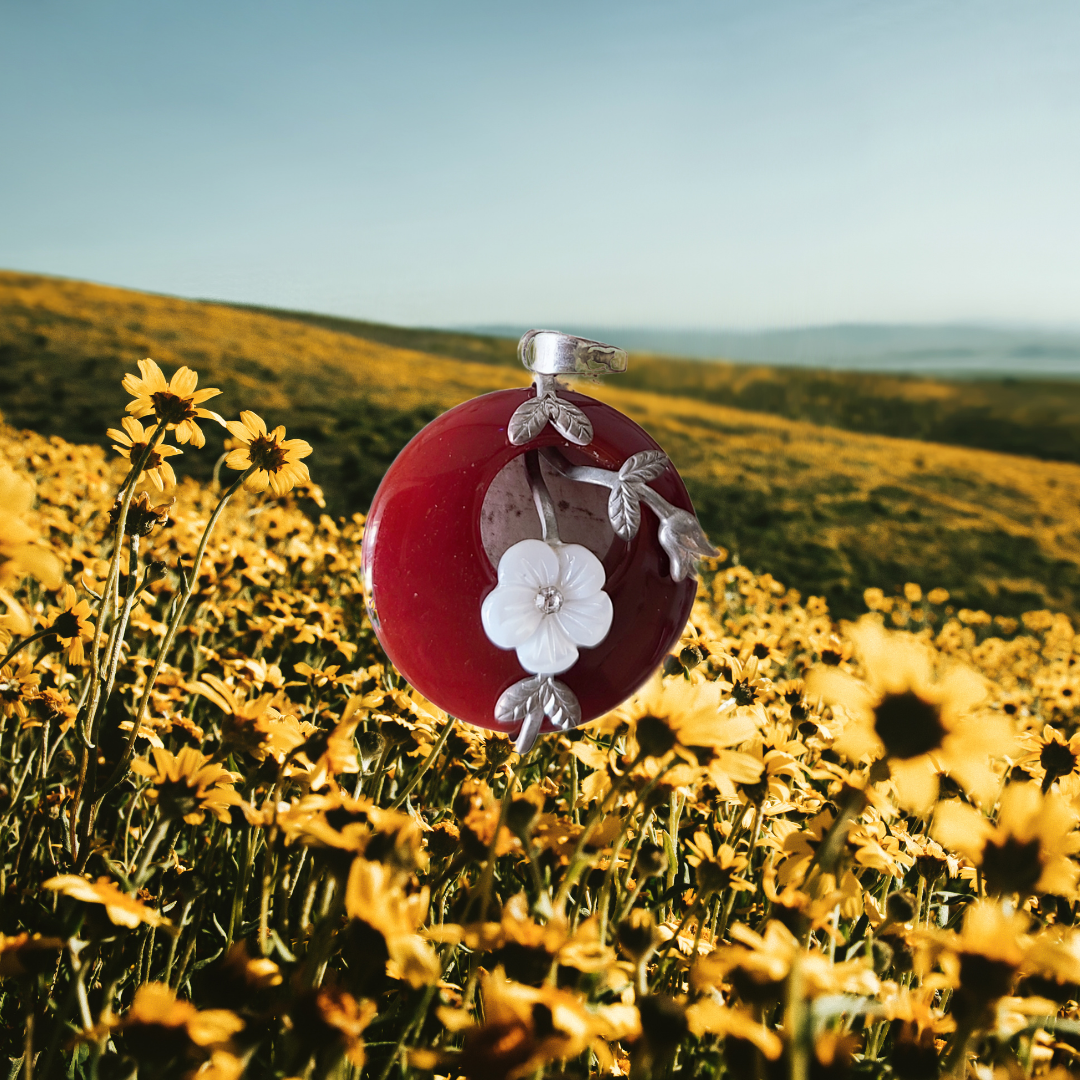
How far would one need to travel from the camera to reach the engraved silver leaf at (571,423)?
688mm

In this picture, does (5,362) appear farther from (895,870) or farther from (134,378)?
(895,870)

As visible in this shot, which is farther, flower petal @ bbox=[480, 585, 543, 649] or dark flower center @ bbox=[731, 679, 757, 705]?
dark flower center @ bbox=[731, 679, 757, 705]

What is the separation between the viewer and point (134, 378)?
88cm

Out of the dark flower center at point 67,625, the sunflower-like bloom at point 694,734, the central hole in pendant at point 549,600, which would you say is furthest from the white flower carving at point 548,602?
the dark flower center at point 67,625

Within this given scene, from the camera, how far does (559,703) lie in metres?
0.71

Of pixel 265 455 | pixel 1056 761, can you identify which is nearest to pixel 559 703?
pixel 265 455

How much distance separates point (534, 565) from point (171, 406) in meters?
→ 0.47

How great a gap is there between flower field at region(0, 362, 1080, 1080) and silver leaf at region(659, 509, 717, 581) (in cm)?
11

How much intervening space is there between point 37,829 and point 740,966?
2.90ft

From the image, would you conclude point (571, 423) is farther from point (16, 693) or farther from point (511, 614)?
point (16, 693)

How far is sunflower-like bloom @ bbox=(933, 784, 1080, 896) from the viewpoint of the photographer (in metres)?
0.52

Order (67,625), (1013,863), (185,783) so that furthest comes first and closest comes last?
(67,625)
(185,783)
(1013,863)

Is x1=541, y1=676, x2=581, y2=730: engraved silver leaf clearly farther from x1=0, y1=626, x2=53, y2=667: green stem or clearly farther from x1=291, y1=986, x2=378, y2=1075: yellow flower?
x1=0, y1=626, x2=53, y2=667: green stem

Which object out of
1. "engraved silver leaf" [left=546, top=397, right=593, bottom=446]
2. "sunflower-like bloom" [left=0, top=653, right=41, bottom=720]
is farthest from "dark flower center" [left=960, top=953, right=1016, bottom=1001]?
"sunflower-like bloom" [left=0, top=653, right=41, bottom=720]
